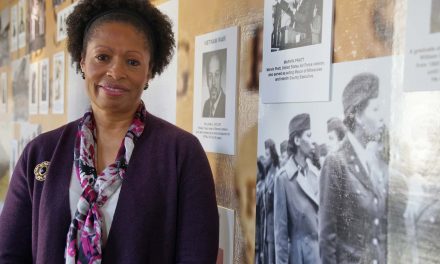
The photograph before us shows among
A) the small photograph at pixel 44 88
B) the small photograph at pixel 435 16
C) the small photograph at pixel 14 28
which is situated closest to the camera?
the small photograph at pixel 435 16

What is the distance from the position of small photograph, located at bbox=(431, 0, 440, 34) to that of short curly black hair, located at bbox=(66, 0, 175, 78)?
0.64 m

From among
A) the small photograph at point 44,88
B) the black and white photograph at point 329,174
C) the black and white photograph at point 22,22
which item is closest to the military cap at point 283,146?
the black and white photograph at point 329,174

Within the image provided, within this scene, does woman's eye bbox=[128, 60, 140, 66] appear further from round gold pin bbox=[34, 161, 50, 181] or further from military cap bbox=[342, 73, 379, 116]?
military cap bbox=[342, 73, 379, 116]

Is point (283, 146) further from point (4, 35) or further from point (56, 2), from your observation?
point (4, 35)

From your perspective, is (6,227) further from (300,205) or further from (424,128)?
(424,128)

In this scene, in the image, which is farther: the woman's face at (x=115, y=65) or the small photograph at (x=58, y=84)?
the small photograph at (x=58, y=84)

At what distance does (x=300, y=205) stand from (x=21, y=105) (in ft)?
7.66

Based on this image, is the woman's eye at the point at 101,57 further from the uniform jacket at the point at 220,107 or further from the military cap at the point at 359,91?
the military cap at the point at 359,91

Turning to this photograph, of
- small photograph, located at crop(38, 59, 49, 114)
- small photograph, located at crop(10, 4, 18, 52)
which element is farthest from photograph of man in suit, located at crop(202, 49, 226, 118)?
small photograph, located at crop(10, 4, 18, 52)

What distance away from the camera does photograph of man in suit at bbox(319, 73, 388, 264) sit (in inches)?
28.3

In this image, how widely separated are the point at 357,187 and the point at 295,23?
377 mm

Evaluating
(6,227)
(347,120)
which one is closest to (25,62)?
(6,227)

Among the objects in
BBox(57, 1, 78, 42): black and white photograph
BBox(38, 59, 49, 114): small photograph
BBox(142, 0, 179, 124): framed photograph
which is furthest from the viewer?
BBox(38, 59, 49, 114): small photograph

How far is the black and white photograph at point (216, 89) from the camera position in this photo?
1.07 m
